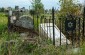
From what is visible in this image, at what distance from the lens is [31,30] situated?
12.1 meters

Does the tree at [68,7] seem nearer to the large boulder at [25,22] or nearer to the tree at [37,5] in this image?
the large boulder at [25,22]

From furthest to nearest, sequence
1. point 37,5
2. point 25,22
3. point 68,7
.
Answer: point 37,5 < point 68,7 < point 25,22

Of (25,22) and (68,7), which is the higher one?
(68,7)

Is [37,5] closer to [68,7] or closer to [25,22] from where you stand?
[68,7]

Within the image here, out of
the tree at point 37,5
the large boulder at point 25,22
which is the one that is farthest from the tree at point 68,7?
the tree at point 37,5

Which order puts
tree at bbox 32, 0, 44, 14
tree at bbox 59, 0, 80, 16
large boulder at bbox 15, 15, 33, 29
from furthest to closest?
tree at bbox 32, 0, 44, 14, tree at bbox 59, 0, 80, 16, large boulder at bbox 15, 15, 33, 29

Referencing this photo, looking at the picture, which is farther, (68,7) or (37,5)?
(37,5)

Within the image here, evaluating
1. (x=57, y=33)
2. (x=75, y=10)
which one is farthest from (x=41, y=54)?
(x=75, y=10)

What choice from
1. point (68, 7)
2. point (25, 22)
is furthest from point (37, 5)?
point (25, 22)

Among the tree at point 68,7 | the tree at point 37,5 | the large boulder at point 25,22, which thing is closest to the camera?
the large boulder at point 25,22

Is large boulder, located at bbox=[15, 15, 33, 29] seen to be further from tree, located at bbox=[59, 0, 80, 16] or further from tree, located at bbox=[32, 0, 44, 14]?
tree, located at bbox=[32, 0, 44, 14]

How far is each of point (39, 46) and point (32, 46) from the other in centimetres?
20

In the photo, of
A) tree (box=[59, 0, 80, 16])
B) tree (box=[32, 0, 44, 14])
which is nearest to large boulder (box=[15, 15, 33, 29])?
tree (box=[59, 0, 80, 16])

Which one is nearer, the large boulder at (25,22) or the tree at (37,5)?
the large boulder at (25,22)
